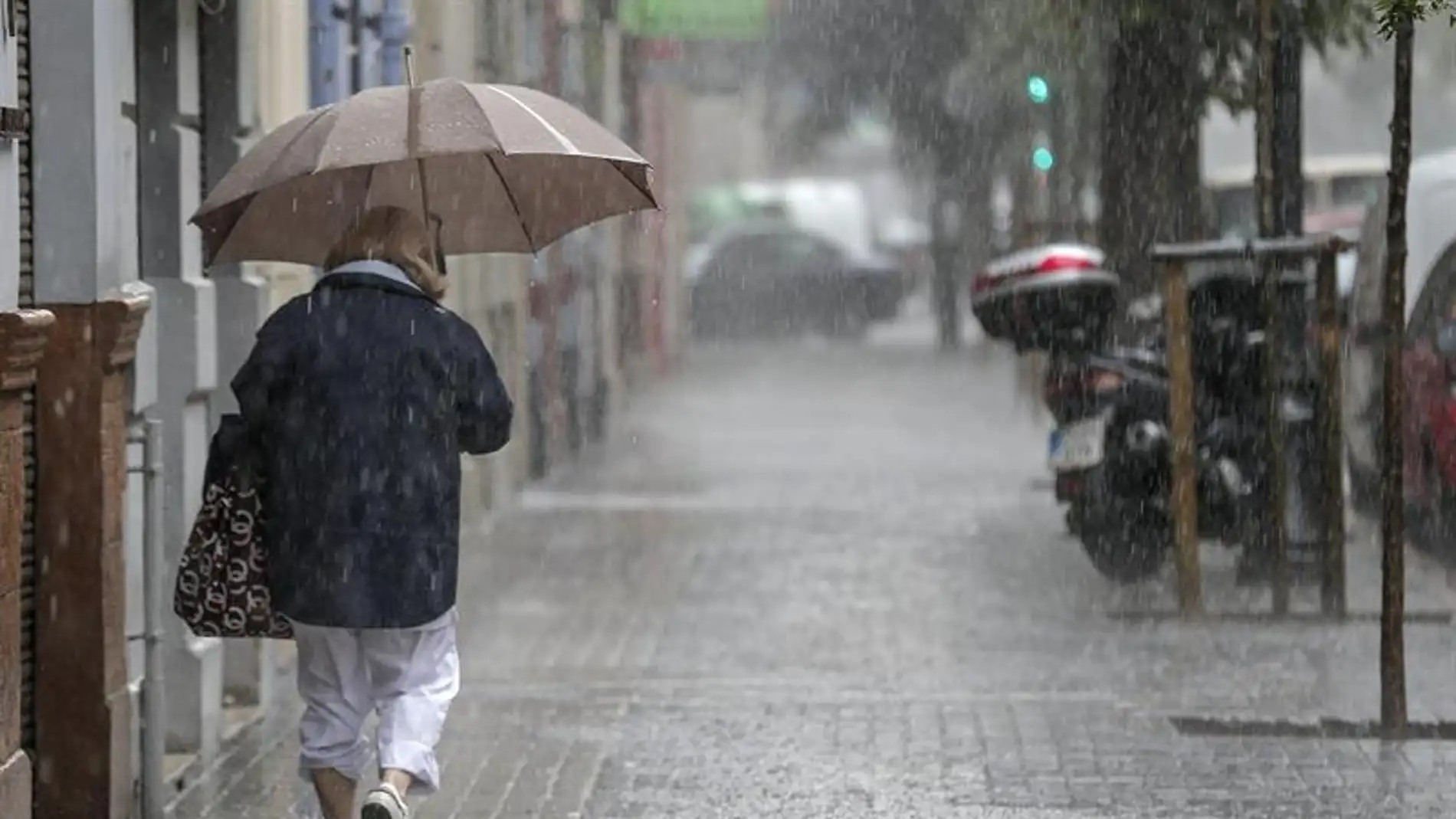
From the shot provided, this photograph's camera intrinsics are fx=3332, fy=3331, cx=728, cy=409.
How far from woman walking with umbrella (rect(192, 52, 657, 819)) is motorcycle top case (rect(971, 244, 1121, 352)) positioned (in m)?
6.37

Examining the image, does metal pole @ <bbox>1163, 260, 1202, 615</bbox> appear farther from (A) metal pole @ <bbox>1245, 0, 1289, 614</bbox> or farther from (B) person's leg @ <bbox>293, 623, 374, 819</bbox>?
(B) person's leg @ <bbox>293, 623, 374, 819</bbox>

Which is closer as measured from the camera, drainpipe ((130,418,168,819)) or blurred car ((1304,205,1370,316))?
drainpipe ((130,418,168,819))

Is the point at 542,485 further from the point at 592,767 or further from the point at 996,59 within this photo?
the point at 592,767

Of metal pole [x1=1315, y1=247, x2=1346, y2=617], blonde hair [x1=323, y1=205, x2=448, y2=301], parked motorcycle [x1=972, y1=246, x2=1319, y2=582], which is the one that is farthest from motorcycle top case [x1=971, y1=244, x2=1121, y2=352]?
blonde hair [x1=323, y1=205, x2=448, y2=301]

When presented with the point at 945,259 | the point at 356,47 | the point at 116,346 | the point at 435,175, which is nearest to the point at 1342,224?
the point at 356,47

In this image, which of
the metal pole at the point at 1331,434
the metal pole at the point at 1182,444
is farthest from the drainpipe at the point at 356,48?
the metal pole at the point at 1331,434

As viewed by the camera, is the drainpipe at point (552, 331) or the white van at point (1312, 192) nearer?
the drainpipe at point (552, 331)

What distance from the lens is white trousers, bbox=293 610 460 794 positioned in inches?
301

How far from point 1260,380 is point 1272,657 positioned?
2.26 metres

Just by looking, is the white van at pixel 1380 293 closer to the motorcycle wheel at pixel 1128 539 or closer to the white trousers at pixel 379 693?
the motorcycle wheel at pixel 1128 539

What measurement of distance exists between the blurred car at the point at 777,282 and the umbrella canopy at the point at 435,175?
128 feet

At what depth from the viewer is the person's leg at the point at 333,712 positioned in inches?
305

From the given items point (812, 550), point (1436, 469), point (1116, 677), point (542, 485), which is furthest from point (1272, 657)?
point (542, 485)

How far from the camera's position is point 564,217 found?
8789 millimetres
